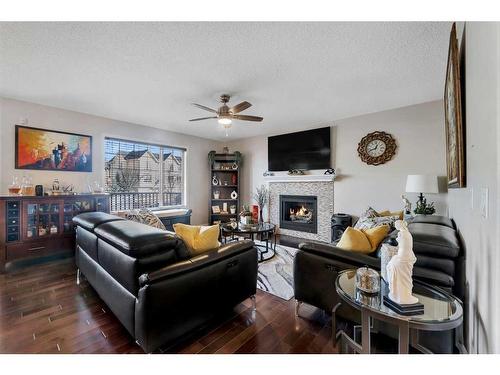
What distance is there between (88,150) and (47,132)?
58cm

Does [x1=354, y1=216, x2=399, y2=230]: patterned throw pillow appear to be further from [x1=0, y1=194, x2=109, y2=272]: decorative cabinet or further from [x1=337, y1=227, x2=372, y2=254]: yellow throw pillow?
[x1=0, y1=194, x2=109, y2=272]: decorative cabinet

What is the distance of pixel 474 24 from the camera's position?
1155 mm

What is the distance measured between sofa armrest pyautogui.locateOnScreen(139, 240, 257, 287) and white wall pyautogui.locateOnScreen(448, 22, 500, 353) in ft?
4.95

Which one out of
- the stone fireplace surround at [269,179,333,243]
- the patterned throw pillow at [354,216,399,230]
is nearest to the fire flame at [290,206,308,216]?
the stone fireplace surround at [269,179,333,243]

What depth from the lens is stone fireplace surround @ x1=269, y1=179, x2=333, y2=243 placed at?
4.54 meters

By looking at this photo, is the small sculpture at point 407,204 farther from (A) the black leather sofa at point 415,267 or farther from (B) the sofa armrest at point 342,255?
(B) the sofa armrest at point 342,255

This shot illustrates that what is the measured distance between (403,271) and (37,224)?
14.0 feet

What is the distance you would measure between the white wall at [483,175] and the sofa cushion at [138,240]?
168cm

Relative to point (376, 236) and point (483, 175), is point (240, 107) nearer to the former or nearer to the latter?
point (376, 236)

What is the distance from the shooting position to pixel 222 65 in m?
2.31

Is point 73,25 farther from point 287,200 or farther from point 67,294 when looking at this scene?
point 287,200

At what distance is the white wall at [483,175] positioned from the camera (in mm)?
818

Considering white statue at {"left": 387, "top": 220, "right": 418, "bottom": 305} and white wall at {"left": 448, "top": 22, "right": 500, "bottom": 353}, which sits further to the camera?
white statue at {"left": 387, "top": 220, "right": 418, "bottom": 305}
